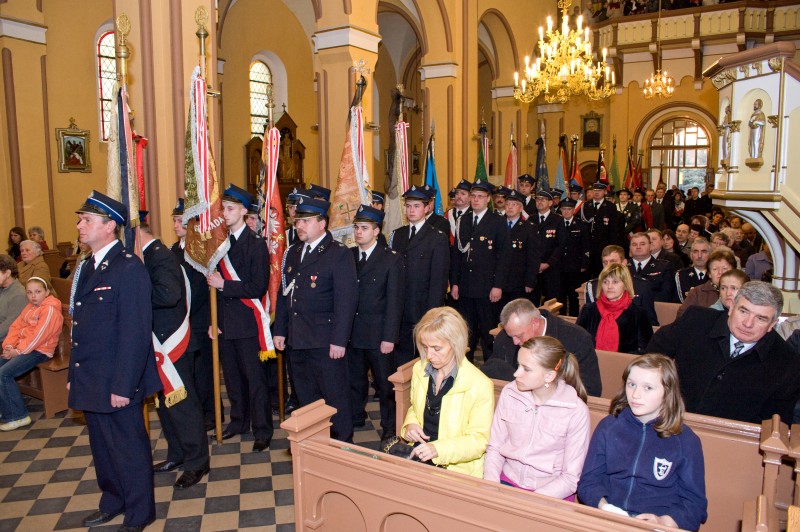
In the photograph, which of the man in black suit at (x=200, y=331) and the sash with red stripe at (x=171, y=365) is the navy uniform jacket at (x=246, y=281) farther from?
the sash with red stripe at (x=171, y=365)

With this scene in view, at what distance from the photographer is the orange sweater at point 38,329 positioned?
4938mm

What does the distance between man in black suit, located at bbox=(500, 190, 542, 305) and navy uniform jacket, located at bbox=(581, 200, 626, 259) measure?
1.86 m

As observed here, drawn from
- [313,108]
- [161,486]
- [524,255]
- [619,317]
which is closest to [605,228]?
[524,255]

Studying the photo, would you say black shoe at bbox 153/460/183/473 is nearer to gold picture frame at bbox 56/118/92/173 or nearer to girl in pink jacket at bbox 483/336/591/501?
girl in pink jacket at bbox 483/336/591/501

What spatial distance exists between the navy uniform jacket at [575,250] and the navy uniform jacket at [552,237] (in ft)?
0.47

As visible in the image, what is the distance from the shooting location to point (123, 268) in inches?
123

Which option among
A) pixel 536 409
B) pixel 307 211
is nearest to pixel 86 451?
pixel 307 211

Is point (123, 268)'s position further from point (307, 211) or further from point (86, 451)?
point (86, 451)

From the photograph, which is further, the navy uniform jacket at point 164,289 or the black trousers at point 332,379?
the black trousers at point 332,379

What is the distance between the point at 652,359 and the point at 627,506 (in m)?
0.56

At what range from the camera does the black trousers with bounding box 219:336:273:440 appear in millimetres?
4332

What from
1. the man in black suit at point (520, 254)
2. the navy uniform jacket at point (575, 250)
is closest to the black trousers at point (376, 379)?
the man in black suit at point (520, 254)

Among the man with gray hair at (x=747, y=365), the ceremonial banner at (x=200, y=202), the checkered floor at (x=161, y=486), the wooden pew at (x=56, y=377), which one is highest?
the ceremonial banner at (x=200, y=202)

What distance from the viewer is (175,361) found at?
3.76m
